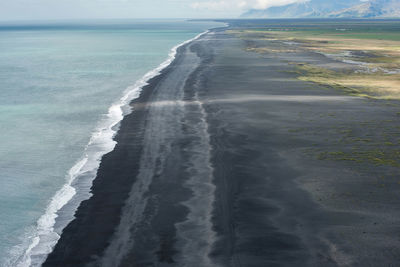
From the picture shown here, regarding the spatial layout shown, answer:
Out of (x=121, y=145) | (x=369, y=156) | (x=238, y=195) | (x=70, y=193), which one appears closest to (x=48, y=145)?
(x=121, y=145)

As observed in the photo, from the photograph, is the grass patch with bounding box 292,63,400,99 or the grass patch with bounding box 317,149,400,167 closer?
the grass patch with bounding box 317,149,400,167

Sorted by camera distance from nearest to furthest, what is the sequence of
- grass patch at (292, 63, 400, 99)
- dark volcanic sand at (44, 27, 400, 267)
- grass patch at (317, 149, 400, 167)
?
dark volcanic sand at (44, 27, 400, 267)
grass patch at (317, 149, 400, 167)
grass patch at (292, 63, 400, 99)

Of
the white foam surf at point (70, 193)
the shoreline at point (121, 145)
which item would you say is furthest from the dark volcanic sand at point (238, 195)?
the white foam surf at point (70, 193)

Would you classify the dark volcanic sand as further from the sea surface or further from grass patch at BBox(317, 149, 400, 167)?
the sea surface

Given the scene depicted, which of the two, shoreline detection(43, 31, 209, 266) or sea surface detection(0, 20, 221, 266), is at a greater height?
shoreline detection(43, 31, 209, 266)

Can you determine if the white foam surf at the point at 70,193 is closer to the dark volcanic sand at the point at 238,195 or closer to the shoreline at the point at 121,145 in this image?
the shoreline at the point at 121,145

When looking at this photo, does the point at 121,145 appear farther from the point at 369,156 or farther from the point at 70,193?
the point at 369,156

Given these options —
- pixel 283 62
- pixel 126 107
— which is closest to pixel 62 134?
pixel 126 107

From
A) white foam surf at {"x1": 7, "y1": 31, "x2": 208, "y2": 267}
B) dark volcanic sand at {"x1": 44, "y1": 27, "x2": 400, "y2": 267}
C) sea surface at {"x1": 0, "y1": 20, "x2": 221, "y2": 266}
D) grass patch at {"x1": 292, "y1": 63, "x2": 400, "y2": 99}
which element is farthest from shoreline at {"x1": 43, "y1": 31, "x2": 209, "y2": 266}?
grass patch at {"x1": 292, "y1": 63, "x2": 400, "y2": 99}
